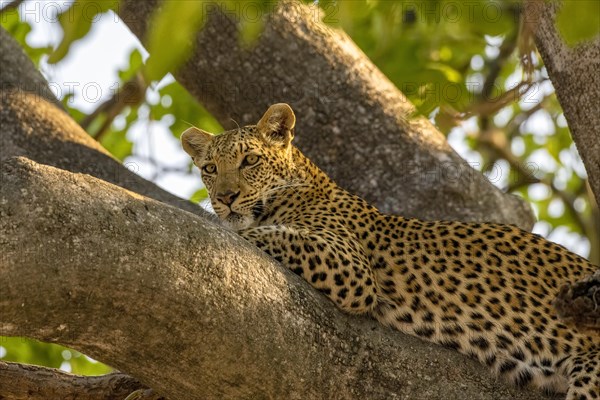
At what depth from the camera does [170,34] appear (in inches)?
79.4

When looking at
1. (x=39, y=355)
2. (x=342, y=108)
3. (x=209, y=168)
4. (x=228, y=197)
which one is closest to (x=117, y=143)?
(x=39, y=355)

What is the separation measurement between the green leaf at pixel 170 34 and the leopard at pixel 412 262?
358 centimetres

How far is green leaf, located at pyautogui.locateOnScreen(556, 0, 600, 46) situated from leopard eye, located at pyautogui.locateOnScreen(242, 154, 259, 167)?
567 centimetres

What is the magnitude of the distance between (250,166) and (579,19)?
18.8 feet

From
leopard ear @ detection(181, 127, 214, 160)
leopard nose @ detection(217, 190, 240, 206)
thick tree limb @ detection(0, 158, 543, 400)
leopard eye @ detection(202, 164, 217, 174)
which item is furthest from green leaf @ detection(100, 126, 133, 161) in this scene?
thick tree limb @ detection(0, 158, 543, 400)

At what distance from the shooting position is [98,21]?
86.4 inches

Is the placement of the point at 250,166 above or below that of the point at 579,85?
below

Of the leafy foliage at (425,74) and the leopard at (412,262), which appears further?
the leopard at (412,262)

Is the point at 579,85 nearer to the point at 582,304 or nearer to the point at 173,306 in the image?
the point at 582,304

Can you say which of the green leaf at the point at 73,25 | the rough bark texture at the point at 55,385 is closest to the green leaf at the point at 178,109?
the rough bark texture at the point at 55,385

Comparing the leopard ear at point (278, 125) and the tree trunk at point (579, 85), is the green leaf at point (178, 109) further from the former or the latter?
the tree trunk at point (579, 85)

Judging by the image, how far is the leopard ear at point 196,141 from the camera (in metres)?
8.11

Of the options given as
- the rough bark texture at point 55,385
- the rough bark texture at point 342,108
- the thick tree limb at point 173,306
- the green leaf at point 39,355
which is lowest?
the green leaf at point 39,355

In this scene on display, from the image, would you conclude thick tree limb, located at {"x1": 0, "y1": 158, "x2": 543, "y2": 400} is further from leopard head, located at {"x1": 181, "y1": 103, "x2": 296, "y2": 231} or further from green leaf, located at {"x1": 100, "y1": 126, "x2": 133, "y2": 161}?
green leaf, located at {"x1": 100, "y1": 126, "x2": 133, "y2": 161}
